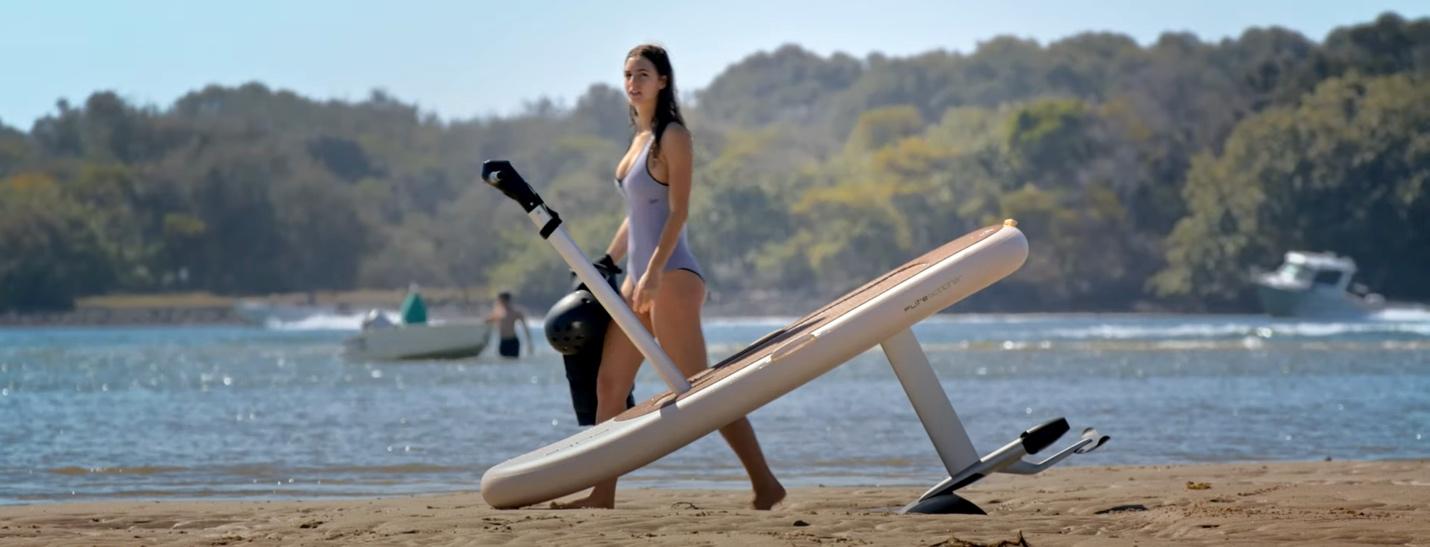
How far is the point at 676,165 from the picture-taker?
7.94 meters

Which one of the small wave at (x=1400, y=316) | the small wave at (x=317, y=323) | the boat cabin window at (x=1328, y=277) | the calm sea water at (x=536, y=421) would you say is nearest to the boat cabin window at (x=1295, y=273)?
the boat cabin window at (x=1328, y=277)

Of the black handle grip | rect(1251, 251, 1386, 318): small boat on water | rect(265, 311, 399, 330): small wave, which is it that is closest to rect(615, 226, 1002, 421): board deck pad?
the black handle grip

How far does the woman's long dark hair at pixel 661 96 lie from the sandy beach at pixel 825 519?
4.23 feet

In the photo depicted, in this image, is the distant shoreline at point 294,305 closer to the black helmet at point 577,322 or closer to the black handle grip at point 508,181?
the black helmet at point 577,322

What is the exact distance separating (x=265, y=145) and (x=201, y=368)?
87.2 meters

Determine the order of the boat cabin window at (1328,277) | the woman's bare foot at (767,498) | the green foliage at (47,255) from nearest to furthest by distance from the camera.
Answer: the woman's bare foot at (767,498), the boat cabin window at (1328,277), the green foliage at (47,255)

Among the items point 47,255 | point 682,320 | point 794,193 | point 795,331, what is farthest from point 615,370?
point 794,193

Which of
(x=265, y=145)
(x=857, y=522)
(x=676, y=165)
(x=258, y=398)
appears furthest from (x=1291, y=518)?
(x=265, y=145)

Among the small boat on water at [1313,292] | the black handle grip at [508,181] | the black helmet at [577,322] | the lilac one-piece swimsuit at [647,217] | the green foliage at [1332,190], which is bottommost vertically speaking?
the small boat on water at [1313,292]

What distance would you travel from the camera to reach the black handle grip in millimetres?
7586

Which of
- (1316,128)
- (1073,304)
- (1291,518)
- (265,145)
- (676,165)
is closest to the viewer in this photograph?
(1291,518)

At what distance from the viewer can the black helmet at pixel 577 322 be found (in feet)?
26.6

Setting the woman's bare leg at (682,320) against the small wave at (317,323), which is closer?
the woman's bare leg at (682,320)

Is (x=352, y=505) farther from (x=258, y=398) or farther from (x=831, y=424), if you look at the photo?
(x=258, y=398)
